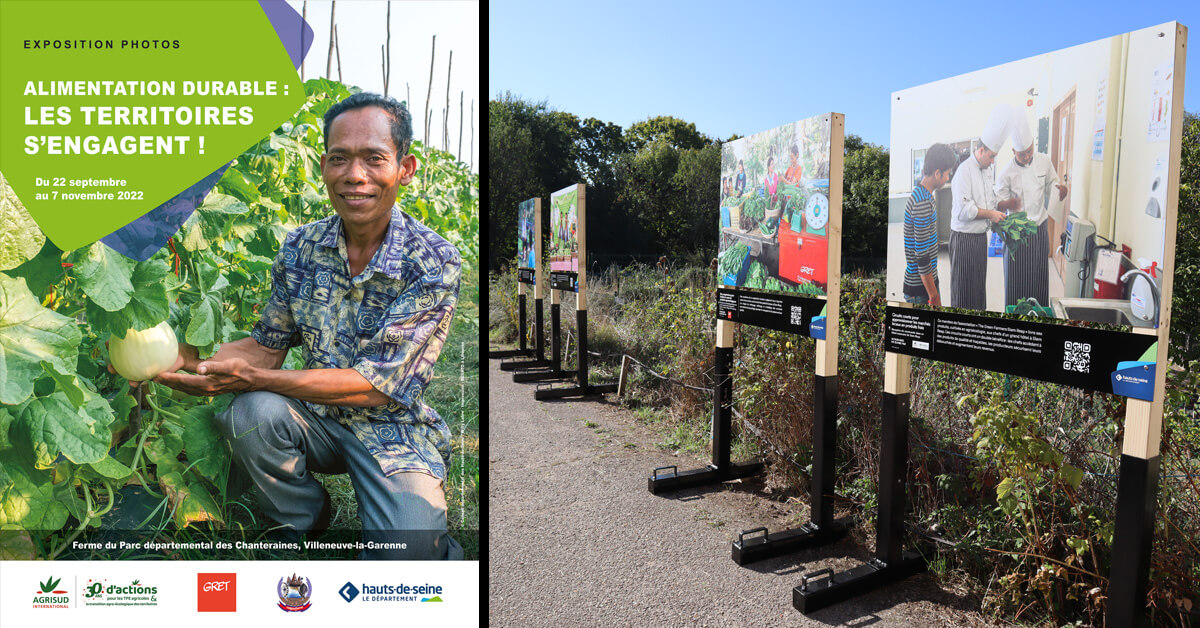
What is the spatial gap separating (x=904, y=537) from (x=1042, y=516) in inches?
30.9

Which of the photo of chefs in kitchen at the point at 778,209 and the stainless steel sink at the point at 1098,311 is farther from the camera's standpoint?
the photo of chefs in kitchen at the point at 778,209

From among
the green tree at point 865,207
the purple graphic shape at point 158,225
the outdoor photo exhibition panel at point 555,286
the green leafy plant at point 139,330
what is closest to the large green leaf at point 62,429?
the green leafy plant at point 139,330

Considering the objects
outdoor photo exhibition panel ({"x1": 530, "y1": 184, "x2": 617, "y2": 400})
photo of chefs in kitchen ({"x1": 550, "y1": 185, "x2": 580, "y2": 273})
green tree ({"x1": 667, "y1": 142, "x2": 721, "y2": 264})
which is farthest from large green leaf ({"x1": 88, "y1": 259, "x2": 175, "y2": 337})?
green tree ({"x1": 667, "y1": 142, "x2": 721, "y2": 264})

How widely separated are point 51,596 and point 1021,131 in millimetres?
3467

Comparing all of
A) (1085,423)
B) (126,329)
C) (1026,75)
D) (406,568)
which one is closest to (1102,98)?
(1026,75)

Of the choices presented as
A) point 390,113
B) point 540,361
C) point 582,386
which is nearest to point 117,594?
point 390,113

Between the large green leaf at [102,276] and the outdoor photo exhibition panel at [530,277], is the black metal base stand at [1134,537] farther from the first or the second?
the outdoor photo exhibition panel at [530,277]

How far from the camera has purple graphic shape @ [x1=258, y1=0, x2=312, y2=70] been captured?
176 centimetres

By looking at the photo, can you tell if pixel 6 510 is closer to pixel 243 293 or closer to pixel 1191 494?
pixel 243 293

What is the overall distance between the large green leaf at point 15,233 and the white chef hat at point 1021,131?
127 inches

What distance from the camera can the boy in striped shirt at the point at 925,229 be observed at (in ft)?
10.0

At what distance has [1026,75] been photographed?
2.71m

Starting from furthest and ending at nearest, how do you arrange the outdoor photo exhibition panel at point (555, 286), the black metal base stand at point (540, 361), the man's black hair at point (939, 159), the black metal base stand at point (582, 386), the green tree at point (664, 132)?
the green tree at point (664, 132), the black metal base stand at point (540, 361), the outdoor photo exhibition panel at point (555, 286), the black metal base stand at point (582, 386), the man's black hair at point (939, 159)

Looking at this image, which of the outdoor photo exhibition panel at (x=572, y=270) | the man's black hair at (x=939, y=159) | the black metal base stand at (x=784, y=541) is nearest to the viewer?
the man's black hair at (x=939, y=159)
